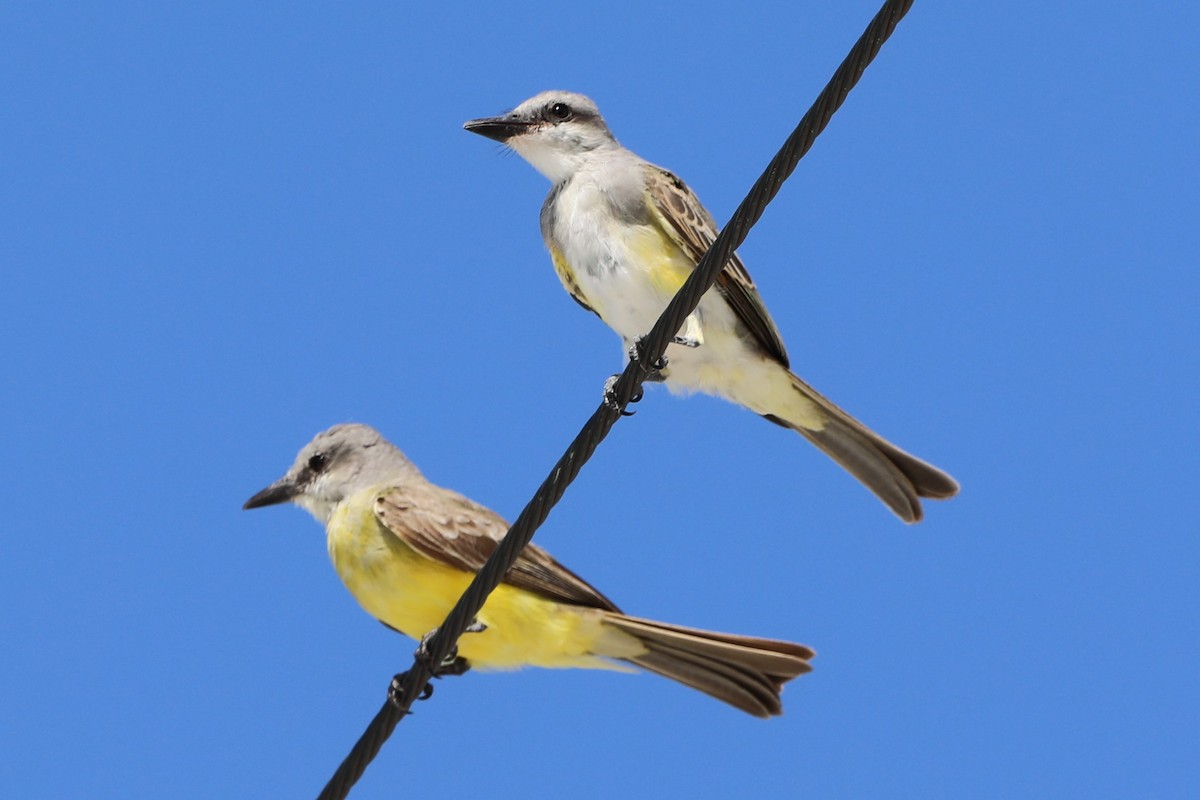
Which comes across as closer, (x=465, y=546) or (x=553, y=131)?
(x=465, y=546)

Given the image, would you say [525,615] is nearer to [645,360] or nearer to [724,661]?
[724,661]

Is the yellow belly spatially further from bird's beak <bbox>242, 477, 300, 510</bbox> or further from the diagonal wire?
the diagonal wire

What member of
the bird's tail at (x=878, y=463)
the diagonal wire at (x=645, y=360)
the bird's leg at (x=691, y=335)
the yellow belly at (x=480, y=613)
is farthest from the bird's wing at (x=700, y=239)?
the diagonal wire at (x=645, y=360)

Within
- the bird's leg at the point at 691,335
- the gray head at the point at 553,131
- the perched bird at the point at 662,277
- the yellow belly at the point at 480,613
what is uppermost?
the gray head at the point at 553,131

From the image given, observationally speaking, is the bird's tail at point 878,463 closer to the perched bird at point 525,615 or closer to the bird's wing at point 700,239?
the bird's wing at point 700,239

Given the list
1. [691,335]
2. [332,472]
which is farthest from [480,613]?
[691,335]

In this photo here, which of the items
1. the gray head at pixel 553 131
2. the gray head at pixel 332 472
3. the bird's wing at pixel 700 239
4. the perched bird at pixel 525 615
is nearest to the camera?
A: the perched bird at pixel 525 615

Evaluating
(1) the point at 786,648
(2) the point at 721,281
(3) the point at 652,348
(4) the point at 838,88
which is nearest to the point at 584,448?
(3) the point at 652,348

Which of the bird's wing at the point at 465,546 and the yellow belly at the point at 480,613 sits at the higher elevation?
the bird's wing at the point at 465,546
